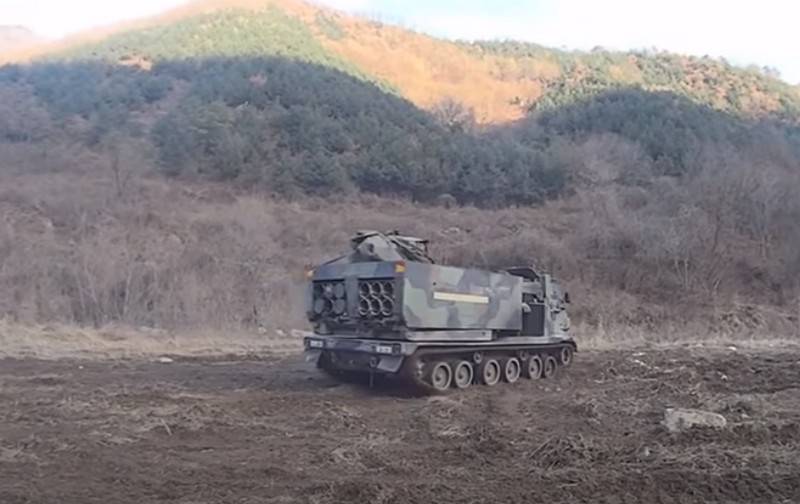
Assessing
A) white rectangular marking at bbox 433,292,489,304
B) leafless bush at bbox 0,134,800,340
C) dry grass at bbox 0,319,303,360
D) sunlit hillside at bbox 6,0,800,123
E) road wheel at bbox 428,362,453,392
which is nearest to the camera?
road wheel at bbox 428,362,453,392

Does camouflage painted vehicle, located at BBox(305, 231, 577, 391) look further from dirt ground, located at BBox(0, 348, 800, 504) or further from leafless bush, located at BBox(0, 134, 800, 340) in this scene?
leafless bush, located at BBox(0, 134, 800, 340)

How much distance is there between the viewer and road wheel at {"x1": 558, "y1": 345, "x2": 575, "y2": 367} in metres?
17.5

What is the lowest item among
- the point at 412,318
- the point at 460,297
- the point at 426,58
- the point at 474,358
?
the point at 474,358

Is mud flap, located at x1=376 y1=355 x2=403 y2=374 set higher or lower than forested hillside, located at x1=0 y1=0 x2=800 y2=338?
lower

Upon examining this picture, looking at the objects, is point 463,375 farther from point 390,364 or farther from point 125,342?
point 125,342

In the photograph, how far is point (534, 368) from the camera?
16.5 meters

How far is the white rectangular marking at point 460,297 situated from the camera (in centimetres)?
1409

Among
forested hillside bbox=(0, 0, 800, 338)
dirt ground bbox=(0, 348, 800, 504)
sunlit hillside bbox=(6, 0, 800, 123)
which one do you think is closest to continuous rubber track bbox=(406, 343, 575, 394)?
dirt ground bbox=(0, 348, 800, 504)

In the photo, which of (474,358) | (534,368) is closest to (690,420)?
(474,358)

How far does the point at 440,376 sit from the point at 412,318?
128 cm

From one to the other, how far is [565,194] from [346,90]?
46.9 ft

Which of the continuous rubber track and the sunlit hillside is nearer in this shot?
the continuous rubber track

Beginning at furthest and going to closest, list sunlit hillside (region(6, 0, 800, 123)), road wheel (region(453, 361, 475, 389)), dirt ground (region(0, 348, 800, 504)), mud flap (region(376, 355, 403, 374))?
sunlit hillside (region(6, 0, 800, 123)), road wheel (region(453, 361, 475, 389)), mud flap (region(376, 355, 403, 374)), dirt ground (region(0, 348, 800, 504))

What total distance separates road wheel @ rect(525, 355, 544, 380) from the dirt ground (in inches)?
21.9
